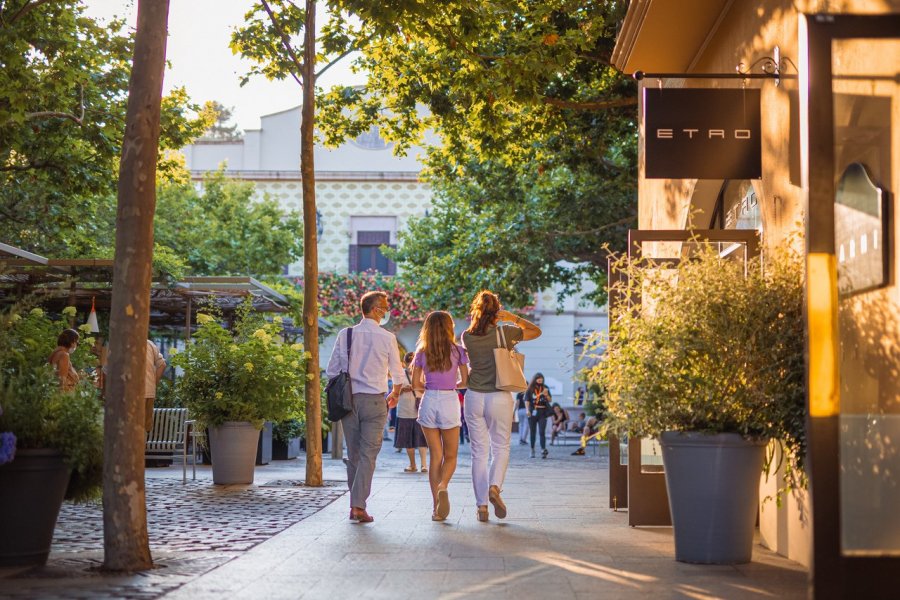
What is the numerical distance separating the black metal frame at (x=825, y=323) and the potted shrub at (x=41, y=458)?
4.84m

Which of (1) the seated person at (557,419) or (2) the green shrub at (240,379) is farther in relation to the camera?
(1) the seated person at (557,419)

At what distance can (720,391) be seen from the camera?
7707mm

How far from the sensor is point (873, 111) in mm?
6582

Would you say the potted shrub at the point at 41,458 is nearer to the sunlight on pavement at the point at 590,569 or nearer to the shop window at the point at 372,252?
the sunlight on pavement at the point at 590,569

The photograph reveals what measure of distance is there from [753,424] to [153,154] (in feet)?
14.1

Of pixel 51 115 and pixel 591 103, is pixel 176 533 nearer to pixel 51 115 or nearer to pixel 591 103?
pixel 51 115

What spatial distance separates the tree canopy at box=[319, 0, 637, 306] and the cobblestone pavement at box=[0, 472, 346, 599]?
512 cm

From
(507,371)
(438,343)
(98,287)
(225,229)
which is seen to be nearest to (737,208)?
(507,371)

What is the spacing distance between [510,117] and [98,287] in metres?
8.13

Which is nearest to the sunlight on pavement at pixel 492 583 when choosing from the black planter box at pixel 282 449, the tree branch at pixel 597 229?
the black planter box at pixel 282 449

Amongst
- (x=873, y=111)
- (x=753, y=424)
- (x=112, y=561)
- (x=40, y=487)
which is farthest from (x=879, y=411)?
(x=40, y=487)

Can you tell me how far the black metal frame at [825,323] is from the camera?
5672mm

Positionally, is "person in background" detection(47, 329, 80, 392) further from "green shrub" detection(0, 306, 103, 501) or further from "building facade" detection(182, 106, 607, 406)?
"building facade" detection(182, 106, 607, 406)

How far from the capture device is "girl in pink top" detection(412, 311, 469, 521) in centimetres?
1084
